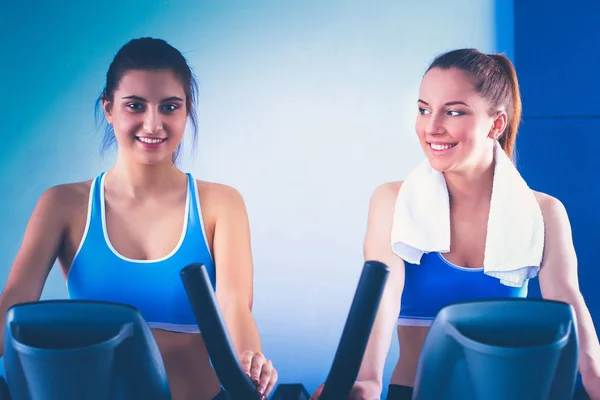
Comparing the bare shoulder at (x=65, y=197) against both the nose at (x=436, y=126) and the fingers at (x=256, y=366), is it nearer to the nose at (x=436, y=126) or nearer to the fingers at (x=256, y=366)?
the fingers at (x=256, y=366)

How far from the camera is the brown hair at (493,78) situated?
1.68 m

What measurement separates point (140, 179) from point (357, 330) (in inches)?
39.6

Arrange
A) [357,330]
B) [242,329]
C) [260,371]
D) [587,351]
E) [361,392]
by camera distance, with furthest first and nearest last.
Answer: [242,329] → [587,351] → [260,371] → [361,392] → [357,330]

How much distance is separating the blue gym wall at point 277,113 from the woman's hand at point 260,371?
2.85 ft

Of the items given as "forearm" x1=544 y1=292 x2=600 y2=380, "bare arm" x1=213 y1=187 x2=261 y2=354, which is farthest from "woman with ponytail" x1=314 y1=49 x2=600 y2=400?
"bare arm" x1=213 y1=187 x2=261 y2=354

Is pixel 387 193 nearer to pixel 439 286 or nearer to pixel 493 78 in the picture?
pixel 439 286

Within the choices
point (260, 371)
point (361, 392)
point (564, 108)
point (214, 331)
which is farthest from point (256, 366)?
point (564, 108)

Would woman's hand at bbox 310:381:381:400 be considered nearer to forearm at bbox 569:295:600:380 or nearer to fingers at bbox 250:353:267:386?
fingers at bbox 250:353:267:386

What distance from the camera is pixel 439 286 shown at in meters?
1.62

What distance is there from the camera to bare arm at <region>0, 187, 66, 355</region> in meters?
1.51

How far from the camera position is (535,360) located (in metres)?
0.89

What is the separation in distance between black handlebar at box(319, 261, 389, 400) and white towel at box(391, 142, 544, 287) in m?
0.73

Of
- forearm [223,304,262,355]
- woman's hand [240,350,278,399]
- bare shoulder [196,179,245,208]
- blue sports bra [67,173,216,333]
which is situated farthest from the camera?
bare shoulder [196,179,245,208]

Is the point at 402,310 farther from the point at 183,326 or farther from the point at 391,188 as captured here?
the point at 183,326
